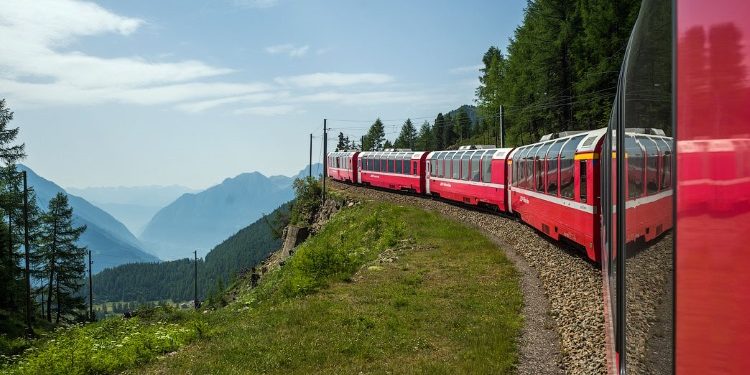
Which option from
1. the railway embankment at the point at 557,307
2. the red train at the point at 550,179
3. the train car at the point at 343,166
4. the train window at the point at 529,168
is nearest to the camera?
the red train at the point at 550,179

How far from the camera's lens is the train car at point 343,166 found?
181ft

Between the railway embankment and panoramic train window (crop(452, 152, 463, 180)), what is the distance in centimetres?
1029

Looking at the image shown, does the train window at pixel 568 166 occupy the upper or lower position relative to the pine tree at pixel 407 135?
lower

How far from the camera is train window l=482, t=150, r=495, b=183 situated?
26891mm

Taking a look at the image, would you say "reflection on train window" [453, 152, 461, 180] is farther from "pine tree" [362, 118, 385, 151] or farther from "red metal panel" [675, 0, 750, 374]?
"pine tree" [362, 118, 385, 151]

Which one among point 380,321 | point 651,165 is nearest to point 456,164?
point 380,321

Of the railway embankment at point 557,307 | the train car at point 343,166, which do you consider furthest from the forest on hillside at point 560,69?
the railway embankment at point 557,307

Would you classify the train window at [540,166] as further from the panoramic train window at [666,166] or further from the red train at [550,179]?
the panoramic train window at [666,166]

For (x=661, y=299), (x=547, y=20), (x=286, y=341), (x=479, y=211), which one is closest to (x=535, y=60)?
(x=547, y=20)

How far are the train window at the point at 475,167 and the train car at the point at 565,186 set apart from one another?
728 centimetres

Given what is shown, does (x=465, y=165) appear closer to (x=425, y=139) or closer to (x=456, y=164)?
(x=456, y=164)

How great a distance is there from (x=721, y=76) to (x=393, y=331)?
10.7 m

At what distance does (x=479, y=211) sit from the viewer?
29.6m

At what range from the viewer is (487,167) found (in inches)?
1069
